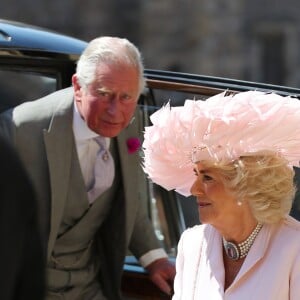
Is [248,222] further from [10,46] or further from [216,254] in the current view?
[10,46]

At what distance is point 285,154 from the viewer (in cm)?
368

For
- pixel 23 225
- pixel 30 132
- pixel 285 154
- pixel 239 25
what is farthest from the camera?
pixel 239 25

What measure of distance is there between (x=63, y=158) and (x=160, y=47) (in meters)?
20.9

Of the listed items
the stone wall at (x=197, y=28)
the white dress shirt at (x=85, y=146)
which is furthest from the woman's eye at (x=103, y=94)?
the stone wall at (x=197, y=28)

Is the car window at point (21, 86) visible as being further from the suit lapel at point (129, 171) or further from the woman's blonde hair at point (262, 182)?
the woman's blonde hair at point (262, 182)

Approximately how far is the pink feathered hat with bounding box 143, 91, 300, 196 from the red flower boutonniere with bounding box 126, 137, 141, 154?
892 millimetres

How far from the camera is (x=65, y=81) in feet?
16.2

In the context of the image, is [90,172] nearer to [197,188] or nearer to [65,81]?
[65,81]

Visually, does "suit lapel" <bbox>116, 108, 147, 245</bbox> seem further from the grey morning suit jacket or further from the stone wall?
the stone wall

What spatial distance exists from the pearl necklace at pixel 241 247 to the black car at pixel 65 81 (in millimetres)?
816

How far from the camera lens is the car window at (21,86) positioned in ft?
15.3

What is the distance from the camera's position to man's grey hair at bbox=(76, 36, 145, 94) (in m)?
4.50

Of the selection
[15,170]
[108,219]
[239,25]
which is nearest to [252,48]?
[239,25]

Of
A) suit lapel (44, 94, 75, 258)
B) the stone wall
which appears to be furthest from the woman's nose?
the stone wall
